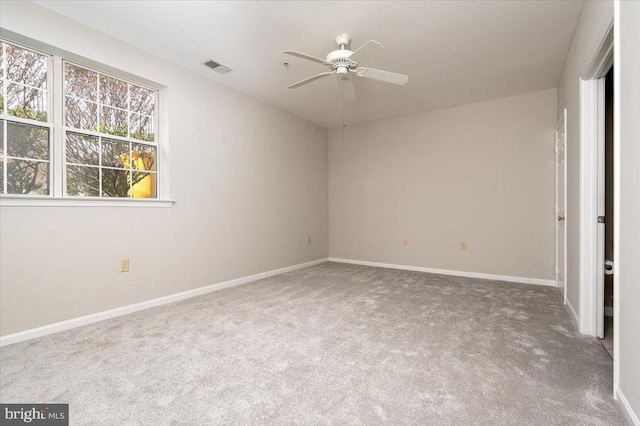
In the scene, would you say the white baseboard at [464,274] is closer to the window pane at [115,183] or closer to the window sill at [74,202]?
the window sill at [74,202]

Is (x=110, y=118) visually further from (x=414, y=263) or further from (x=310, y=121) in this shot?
(x=414, y=263)

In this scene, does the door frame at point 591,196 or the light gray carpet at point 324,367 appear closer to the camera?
the light gray carpet at point 324,367

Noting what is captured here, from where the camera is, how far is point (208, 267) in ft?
11.9

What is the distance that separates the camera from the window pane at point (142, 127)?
3070 mm

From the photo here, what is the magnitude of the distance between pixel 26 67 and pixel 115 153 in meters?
0.85

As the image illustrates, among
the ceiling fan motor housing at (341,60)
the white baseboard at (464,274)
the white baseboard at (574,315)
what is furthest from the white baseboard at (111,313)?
the white baseboard at (574,315)

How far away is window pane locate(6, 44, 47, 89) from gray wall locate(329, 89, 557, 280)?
4.20 meters

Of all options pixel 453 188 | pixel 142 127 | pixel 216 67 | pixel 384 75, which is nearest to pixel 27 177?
pixel 142 127

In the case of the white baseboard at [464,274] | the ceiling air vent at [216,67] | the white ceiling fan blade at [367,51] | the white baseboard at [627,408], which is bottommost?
the white baseboard at [464,274]

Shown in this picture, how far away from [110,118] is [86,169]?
54 cm

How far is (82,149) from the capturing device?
269cm

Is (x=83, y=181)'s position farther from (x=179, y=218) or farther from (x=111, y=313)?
(x=111, y=313)

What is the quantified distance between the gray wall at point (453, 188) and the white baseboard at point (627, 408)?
2921mm

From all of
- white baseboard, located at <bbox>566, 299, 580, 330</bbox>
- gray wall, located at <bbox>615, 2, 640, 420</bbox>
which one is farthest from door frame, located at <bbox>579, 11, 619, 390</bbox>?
gray wall, located at <bbox>615, 2, 640, 420</bbox>
